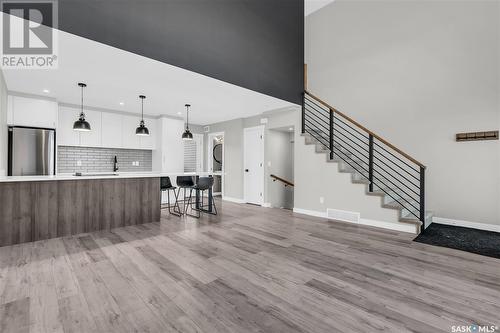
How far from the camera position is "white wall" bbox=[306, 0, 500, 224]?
13.9ft

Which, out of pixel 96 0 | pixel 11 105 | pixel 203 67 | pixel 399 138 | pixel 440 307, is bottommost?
pixel 440 307

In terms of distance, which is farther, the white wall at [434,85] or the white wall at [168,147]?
the white wall at [168,147]

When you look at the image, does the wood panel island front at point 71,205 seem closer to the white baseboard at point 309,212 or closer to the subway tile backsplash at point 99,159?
the subway tile backsplash at point 99,159

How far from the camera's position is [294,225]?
4.44 metres

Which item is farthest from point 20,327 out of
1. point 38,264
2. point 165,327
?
point 38,264

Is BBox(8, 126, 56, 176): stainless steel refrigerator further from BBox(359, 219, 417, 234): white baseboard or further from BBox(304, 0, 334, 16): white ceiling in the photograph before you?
BBox(304, 0, 334, 16): white ceiling

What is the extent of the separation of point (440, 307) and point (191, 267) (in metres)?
2.28

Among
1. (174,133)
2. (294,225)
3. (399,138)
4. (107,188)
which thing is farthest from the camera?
(174,133)

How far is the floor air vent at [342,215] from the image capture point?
4.62 m

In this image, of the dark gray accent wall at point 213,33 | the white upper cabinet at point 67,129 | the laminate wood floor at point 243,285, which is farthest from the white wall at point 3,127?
the dark gray accent wall at point 213,33

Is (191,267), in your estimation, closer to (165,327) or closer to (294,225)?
(165,327)

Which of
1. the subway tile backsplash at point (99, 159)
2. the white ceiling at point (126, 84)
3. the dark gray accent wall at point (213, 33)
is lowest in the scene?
the subway tile backsplash at point (99, 159)

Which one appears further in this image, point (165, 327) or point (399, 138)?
point (399, 138)

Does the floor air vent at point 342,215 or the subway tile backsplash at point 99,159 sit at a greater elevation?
the subway tile backsplash at point 99,159
